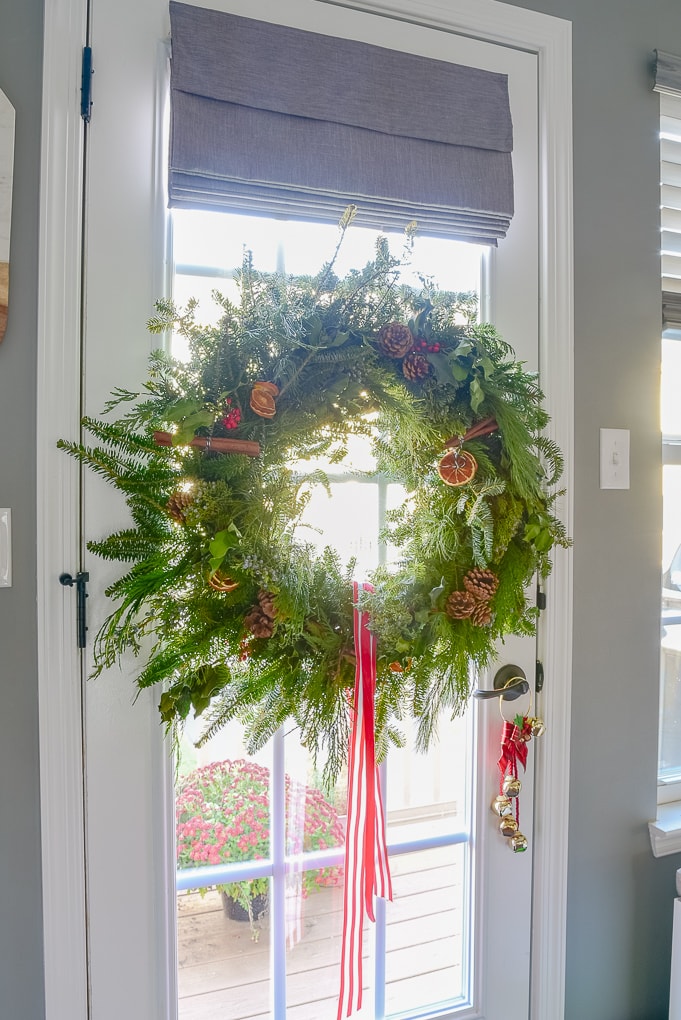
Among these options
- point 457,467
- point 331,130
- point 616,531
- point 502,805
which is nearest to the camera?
point 457,467

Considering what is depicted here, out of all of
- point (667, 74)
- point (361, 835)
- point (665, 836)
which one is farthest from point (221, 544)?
point (667, 74)

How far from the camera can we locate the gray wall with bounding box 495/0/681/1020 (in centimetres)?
114

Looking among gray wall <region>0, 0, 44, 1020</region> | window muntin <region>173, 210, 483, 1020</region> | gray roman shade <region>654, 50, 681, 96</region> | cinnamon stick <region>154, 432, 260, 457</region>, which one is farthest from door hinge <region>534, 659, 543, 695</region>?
gray roman shade <region>654, 50, 681, 96</region>

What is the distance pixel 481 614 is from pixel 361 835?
37 centimetres

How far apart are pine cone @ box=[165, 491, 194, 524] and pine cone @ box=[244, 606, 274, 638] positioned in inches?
5.8

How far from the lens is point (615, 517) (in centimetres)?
117

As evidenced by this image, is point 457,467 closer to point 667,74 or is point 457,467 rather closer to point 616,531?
point 616,531

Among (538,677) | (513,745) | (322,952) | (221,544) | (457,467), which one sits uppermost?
(457,467)

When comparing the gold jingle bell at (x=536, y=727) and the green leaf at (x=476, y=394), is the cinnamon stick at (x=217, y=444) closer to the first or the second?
the green leaf at (x=476, y=394)

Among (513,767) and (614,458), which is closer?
(513,767)

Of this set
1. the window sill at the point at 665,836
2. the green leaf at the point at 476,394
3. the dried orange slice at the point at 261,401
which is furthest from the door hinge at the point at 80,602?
the window sill at the point at 665,836

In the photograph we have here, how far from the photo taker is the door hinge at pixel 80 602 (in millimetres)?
871

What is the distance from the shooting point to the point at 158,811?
92 cm

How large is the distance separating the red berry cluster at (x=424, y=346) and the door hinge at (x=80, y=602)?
22.3 inches
